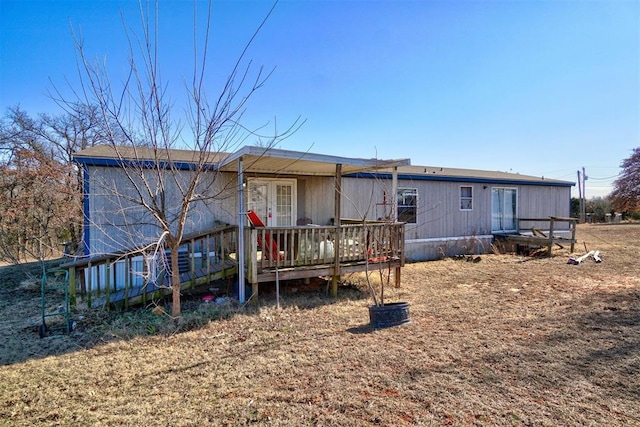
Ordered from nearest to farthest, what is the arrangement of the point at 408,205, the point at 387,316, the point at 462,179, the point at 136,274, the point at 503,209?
1. the point at 387,316
2. the point at 136,274
3. the point at 408,205
4. the point at 462,179
5. the point at 503,209

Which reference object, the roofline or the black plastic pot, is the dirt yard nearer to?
the black plastic pot

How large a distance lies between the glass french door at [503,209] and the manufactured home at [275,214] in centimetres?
4

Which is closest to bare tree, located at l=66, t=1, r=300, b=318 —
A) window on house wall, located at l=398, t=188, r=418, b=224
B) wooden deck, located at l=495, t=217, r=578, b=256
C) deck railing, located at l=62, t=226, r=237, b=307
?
deck railing, located at l=62, t=226, r=237, b=307

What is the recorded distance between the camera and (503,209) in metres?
13.6

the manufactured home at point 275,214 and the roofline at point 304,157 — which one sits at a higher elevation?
the roofline at point 304,157

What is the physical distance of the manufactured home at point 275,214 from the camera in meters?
5.81

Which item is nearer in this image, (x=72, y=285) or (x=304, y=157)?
(x=72, y=285)

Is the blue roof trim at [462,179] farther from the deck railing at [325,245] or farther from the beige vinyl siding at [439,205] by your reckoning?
the deck railing at [325,245]

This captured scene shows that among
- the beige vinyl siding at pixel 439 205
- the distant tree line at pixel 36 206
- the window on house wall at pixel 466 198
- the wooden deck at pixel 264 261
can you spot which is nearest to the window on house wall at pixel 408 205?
the beige vinyl siding at pixel 439 205

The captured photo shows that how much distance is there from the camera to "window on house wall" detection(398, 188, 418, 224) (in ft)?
36.9

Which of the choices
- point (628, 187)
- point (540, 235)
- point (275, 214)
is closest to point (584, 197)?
point (628, 187)

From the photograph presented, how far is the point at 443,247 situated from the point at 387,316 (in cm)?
771

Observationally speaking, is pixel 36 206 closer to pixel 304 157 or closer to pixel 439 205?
pixel 304 157

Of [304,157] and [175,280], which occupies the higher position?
[304,157]
